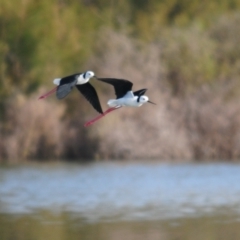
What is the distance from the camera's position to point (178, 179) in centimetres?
2361

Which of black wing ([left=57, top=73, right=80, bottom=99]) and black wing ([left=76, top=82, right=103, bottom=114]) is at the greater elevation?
black wing ([left=76, top=82, right=103, bottom=114])

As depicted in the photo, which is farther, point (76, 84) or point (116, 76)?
point (116, 76)

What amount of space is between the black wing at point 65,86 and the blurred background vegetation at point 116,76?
1564cm

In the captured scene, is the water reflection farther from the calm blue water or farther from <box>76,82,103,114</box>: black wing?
<box>76,82,103,114</box>: black wing

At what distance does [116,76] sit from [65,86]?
55.2ft

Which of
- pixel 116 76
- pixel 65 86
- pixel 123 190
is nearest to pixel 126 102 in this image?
pixel 65 86

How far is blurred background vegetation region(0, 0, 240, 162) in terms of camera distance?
1123 inches

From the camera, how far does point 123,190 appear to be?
68.8ft

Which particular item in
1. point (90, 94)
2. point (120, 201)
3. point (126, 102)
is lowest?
point (126, 102)

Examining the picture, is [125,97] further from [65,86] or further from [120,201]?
[120,201]

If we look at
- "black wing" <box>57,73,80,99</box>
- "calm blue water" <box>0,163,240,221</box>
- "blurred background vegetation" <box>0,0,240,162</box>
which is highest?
"blurred background vegetation" <box>0,0,240,162</box>

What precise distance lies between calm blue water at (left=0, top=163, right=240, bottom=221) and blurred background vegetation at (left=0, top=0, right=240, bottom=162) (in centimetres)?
203

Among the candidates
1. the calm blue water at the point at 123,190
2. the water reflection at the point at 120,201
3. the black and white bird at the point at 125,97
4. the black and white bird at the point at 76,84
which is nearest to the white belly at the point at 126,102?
the black and white bird at the point at 125,97

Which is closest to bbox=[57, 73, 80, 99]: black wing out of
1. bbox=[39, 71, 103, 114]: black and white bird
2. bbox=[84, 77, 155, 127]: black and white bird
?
bbox=[39, 71, 103, 114]: black and white bird
